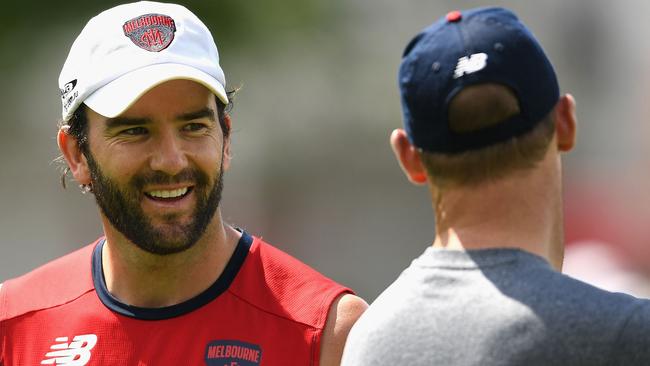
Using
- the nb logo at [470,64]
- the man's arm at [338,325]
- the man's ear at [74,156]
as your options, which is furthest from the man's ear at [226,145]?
the nb logo at [470,64]

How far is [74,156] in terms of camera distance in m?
4.18

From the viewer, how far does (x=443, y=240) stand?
8.82 ft

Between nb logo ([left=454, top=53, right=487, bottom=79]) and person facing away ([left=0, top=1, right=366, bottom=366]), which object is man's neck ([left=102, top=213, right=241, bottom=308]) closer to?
person facing away ([left=0, top=1, right=366, bottom=366])

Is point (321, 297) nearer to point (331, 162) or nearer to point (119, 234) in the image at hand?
point (119, 234)

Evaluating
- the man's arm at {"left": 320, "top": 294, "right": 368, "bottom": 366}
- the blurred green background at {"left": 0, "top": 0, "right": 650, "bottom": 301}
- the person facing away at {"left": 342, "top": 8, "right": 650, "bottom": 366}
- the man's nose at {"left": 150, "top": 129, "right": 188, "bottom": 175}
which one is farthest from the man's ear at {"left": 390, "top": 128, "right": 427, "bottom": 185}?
the blurred green background at {"left": 0, "top": 0, "right": 650, "bottom": 301}

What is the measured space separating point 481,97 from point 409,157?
0.26 m

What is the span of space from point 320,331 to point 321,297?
0.42 ft

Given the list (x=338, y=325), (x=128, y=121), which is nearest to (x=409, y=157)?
(x=338, y=325)

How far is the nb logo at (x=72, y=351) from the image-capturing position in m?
3.80

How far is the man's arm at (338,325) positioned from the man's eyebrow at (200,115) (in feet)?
2.19

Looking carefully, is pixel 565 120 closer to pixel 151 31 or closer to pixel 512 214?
pixel 512 214

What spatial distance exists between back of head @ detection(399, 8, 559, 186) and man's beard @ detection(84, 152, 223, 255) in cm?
131

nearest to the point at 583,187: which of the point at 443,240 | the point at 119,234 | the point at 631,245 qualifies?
the point at 631,245

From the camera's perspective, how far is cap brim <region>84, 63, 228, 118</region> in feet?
12.4
